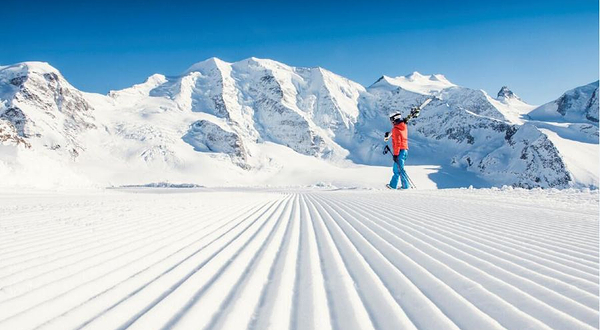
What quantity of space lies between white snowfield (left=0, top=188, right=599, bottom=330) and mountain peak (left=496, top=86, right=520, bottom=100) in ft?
605

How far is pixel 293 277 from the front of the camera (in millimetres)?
3121

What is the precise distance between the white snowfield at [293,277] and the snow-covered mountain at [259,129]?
2801cm

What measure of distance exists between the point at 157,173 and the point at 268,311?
Answer: 61.6 meters

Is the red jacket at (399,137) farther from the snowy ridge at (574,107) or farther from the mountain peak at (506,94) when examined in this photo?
the mountain peak at (506,94)

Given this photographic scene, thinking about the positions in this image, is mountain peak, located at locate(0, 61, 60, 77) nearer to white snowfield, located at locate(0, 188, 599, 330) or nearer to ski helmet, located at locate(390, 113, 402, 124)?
ski helmet, located at locate(390, 113, 402, 124)

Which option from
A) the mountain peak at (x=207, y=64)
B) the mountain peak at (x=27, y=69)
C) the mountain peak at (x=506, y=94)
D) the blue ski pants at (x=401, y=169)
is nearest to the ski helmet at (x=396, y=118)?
the blue ski pants at (x=401, y=169)

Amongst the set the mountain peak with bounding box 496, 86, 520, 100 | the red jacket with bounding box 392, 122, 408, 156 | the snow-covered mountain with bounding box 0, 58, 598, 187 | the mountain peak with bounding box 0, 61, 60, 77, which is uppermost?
the mountain peak with bounding box 496, 86, 520, 100

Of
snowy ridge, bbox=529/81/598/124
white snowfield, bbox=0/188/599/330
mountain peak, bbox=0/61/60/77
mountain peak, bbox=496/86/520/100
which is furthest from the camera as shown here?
mountain peak, bbox=496/86/520/100

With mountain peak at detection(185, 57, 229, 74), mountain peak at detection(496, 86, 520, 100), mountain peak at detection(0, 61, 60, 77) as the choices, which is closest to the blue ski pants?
mountain peak at detection(0, 61, 60, 77)

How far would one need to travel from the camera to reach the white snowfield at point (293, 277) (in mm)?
2189

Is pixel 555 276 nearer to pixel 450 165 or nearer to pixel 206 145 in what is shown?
pixel 206 145

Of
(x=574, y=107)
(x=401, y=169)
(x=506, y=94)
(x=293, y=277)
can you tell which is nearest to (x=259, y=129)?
(x=401, y=169)

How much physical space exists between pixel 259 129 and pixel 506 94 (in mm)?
128873

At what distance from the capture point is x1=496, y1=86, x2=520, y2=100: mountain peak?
533ft
